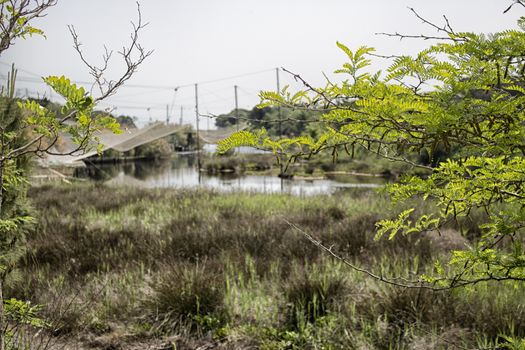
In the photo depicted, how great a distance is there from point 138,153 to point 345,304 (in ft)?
160

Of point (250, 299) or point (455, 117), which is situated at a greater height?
point (455, 117)

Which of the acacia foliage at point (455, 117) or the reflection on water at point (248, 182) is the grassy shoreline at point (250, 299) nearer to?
the acacia foliage at point (455, 117)

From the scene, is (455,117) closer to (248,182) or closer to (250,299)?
(250,299)

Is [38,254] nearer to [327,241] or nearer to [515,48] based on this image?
[327,241]

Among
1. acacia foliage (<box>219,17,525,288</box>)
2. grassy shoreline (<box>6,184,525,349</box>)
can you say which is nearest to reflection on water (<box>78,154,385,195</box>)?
grassy shoreline (<box>6,184,525,349</box>)

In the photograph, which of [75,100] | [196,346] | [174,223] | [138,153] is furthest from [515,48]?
[138,153]

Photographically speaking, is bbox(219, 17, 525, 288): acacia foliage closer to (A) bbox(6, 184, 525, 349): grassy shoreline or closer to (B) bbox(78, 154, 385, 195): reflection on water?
(A) bbox(6, 184, 525, 349): grassy shoreline

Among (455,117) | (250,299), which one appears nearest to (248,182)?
(250,299)

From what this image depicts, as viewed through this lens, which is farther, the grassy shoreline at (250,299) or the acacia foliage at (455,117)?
the grassy shoreline at (250,299)

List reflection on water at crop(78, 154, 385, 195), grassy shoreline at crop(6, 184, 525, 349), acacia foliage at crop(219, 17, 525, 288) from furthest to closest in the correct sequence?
reflection on water at crop(78, 154, 385, 195)
grassy shoreline at crop(6, 184, 525, 349)
acacia foliage at crop(219, 17, 525, 288)

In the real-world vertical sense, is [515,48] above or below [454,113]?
above

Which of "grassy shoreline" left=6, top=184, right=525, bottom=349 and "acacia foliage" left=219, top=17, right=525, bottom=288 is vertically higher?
"acacia foliage" left=219, top=17, right=525, bottom=288

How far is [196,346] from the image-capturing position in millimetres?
2953

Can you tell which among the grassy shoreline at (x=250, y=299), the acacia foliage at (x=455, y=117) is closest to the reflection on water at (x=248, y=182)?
the grassy shoreline at (x=250, y=299)
